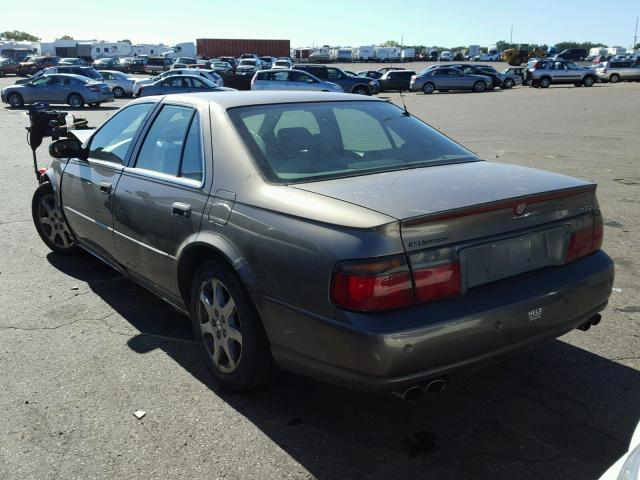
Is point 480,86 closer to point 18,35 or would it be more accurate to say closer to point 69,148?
point 69,148

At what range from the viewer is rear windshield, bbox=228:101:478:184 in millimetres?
3500

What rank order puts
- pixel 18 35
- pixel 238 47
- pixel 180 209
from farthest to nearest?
pixel 18 35 → pixel 238 47 → pixel 180 209

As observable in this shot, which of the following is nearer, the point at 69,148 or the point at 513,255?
the point at 513,255

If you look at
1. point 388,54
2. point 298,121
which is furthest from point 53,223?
point 388,54

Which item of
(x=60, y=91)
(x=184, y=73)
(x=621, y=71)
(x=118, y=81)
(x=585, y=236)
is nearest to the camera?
(x=585, y=236)

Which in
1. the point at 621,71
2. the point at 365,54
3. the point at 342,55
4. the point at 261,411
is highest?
the point at 365,54

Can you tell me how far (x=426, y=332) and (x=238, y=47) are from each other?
8413cm

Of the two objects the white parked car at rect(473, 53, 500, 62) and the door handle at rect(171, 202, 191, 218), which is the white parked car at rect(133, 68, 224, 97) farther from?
the white parked car at rect(473, 53, 500, 62)

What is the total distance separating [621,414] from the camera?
3.27m

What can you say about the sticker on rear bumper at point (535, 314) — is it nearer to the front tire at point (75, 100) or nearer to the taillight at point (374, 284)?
the taillight at point (374, 284)

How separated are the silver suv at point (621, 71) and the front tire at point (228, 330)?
157 feet

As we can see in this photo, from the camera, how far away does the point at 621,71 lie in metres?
45.3

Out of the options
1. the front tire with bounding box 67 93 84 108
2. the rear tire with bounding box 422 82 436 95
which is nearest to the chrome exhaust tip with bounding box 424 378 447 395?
the front tire with bounding box 67 93 84 108

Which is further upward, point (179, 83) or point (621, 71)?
point (621, 71)
